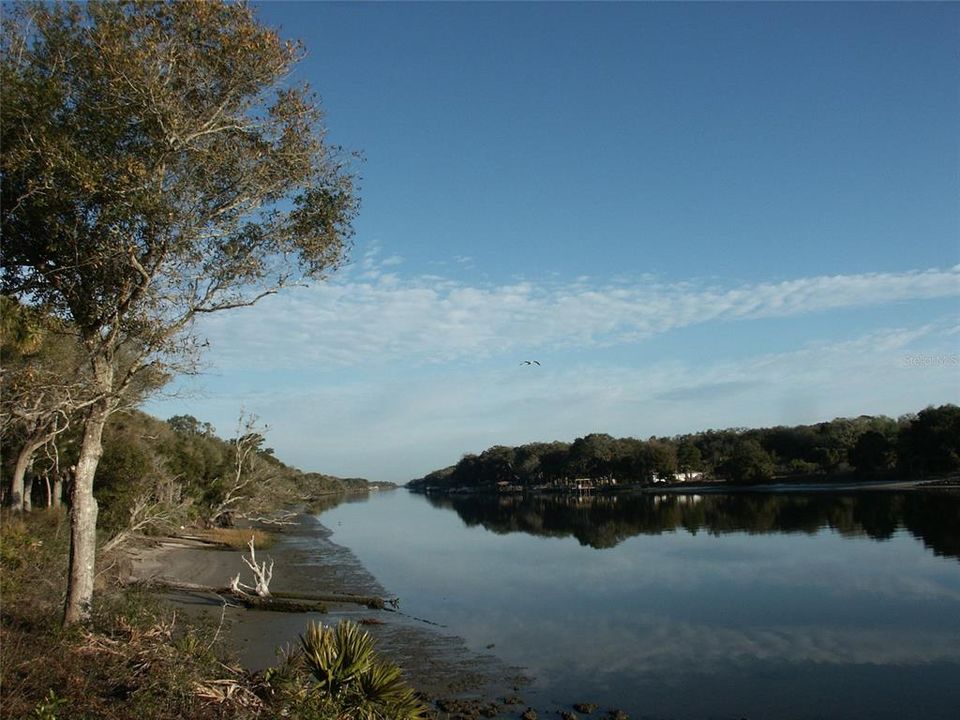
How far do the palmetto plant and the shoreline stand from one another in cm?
175

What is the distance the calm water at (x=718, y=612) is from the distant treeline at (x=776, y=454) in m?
42.3

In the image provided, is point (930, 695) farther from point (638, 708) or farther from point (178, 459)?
point (178, 459)

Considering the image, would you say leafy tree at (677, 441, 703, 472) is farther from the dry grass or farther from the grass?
the grass

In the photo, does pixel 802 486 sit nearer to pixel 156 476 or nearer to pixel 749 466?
pixel 749 466

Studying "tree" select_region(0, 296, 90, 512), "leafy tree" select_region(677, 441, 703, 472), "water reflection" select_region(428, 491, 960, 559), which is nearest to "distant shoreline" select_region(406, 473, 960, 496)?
"leafy tree" select_region(677, 441, 703, 472)

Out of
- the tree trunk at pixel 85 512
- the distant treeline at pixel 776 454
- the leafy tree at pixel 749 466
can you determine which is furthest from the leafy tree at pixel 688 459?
the tree trunk at pixel 85 512

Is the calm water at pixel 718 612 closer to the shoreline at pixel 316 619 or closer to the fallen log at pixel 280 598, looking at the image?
the shoreline at pixel 316 619

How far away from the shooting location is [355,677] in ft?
36.3

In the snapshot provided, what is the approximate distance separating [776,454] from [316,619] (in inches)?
4978

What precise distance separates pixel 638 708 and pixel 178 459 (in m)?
40.1

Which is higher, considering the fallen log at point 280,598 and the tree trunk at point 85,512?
the tree trunk at point 85,512

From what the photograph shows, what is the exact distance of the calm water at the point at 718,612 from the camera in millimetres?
15898

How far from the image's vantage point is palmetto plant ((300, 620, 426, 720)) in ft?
35.2

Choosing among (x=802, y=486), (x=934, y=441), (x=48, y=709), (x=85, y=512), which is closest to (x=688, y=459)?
(x=802, y=486)
